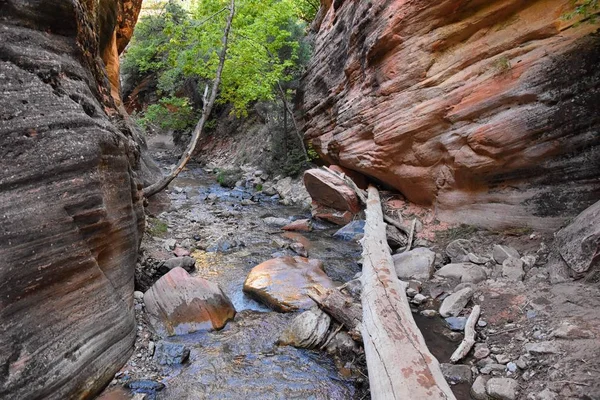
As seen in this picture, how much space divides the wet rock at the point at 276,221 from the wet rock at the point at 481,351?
6.95 metres

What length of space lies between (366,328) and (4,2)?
498cm

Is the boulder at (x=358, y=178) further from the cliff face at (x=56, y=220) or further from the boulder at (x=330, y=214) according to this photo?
the cliff face at (x=56, y=220)

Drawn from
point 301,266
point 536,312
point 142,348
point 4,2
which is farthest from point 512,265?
point 4,2

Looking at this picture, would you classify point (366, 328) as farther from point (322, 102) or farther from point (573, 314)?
point (322, 102)

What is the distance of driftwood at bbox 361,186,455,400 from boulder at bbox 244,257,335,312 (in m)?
1.06

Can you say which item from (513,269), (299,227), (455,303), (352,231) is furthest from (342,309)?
(299,227)

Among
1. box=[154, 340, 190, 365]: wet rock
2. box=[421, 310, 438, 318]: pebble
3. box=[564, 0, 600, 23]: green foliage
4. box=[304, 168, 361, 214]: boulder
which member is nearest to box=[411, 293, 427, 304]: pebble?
box=[421, 310, 438, 318]: pebble

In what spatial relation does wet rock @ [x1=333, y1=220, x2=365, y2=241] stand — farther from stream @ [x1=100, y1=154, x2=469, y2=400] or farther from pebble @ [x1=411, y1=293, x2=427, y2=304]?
pebble @ [x1=411, y1=293, x2=427, y2=304]

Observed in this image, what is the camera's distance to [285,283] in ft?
19.2

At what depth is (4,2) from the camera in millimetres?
3182

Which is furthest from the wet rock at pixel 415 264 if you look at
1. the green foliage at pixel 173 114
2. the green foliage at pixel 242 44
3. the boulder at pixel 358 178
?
the green foliage at pixel 173 114

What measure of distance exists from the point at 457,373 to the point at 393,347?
882 mm

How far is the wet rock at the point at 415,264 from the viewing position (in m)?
5.97

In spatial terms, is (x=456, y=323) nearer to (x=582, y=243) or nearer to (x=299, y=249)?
(x=582, y=243)
